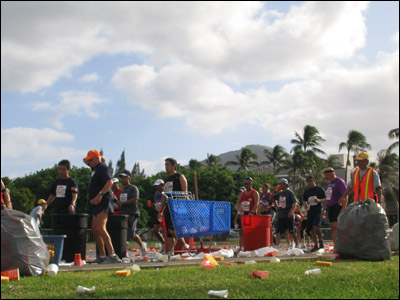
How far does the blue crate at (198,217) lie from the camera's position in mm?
9852

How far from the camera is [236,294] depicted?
201 inches

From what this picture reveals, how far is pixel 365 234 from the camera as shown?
29.7ft

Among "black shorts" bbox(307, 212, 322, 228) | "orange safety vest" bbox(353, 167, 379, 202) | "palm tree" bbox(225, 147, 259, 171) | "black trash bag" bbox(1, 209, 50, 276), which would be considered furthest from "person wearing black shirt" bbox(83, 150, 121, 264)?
"palm tree" bbox(225, 147, 259, 171)

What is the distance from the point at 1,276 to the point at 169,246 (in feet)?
15.2

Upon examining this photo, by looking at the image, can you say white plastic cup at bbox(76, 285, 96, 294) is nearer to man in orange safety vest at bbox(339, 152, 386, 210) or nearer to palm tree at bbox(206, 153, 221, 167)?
man in orange safety vest at bbox(339, 152, 386, 210)

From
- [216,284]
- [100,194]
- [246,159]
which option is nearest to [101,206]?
[100,194]

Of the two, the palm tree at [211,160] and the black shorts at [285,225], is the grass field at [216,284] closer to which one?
the black shorts at [285,225]

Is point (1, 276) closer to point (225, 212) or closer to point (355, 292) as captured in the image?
point (355, 292)

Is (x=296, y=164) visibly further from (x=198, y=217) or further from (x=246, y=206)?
(x=198, y=217)

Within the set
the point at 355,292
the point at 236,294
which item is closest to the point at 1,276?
the point at 236,294

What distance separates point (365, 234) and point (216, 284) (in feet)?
14.4

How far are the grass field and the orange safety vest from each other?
2.80m

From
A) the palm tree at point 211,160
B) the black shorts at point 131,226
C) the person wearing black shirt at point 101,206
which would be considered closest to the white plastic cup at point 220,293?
the person wearing black shirt at point 101,206

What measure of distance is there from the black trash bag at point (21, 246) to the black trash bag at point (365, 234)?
5.27 m
